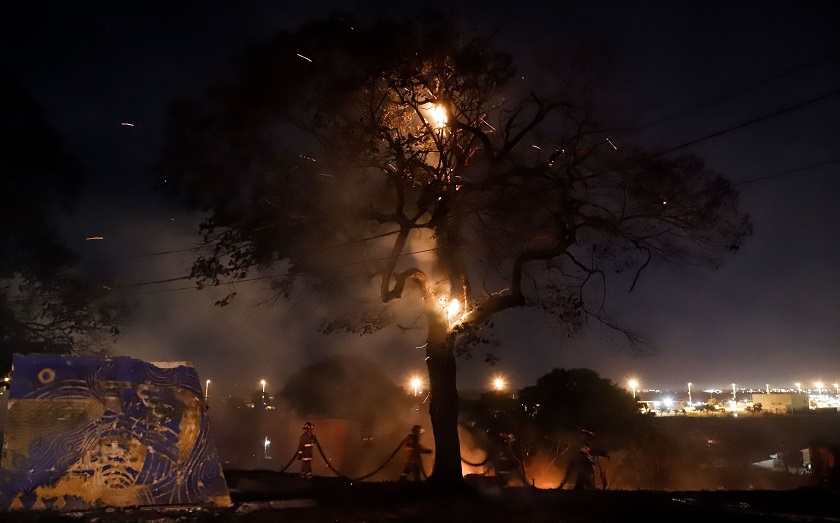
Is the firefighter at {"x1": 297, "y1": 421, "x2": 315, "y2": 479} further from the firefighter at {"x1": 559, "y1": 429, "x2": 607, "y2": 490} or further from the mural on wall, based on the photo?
the firefighter at {"x1": 559, "y1": 429, "x2": 607, "y2": 490}

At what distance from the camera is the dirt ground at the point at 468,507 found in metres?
10.4

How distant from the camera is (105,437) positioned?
10.6 metres

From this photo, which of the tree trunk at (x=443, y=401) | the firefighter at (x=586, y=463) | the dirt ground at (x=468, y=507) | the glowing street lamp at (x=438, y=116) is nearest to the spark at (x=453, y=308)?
the tree trunk at (x=443, y=401)

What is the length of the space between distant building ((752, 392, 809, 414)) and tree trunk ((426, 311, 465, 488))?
62305mm

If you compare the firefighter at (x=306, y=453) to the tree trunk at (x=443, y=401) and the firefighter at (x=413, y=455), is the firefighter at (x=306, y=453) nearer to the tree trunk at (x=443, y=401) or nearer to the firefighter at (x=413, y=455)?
the firefighter at (x=413, y=455)

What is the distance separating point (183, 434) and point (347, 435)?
73.6ft

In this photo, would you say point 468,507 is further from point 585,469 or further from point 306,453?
point 306,453

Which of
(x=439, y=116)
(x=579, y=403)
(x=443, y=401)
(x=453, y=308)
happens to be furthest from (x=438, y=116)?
(x=579, y=403)

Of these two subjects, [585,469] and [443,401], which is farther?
[585,469]

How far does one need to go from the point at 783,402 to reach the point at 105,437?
76.3 metres

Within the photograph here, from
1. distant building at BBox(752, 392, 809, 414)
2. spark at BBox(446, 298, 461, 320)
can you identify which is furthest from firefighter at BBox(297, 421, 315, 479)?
distant building at BBox(752, 392, 809, 414)

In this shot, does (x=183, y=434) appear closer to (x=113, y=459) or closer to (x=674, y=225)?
(x=113, y=459)

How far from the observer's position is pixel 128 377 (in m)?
10.9

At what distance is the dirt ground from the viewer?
34.2ft
